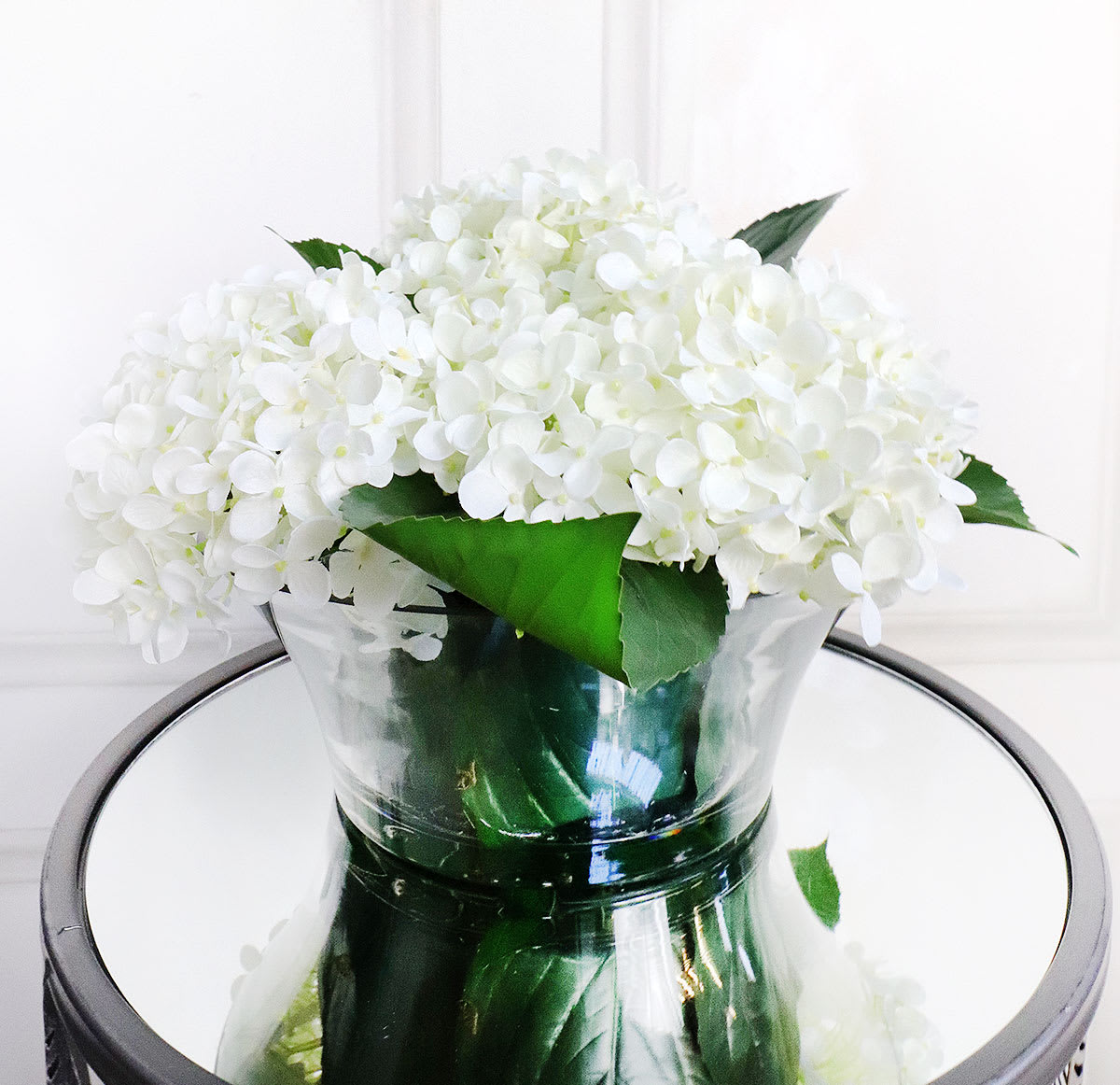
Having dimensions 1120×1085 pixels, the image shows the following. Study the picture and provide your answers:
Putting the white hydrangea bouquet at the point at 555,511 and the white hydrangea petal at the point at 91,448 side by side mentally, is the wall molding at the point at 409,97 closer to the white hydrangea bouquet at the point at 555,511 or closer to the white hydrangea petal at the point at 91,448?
the white hydrangea bouquet at the point at 555,511

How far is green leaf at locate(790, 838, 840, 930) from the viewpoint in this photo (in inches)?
19.9

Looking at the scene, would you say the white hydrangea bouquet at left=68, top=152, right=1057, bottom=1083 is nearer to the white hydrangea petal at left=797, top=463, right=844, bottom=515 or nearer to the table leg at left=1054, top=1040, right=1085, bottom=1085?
the white hydrangea petal at left=797, top=463, right=844, bottom=515

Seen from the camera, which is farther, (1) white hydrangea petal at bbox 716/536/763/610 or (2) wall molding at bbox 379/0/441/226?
(2) wall molding at bbox 379/0/441/226

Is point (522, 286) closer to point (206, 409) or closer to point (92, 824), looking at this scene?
point (206, 409)

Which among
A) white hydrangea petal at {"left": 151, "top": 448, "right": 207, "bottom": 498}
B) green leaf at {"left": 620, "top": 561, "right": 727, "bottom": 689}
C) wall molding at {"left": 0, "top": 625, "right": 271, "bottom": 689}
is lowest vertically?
wall molding at {"left": 0, "top": 625, "right": 271, "bottom": 689}

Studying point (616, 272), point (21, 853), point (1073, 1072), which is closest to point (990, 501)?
point (616, 272)

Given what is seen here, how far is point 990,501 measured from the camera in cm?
41

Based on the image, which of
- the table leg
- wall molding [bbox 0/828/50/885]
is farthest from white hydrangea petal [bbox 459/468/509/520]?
wall molding [bbox 0/828/50/885]

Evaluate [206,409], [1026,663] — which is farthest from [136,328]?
[1026,663]

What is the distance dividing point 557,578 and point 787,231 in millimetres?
252

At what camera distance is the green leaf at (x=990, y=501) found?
0.40 metres

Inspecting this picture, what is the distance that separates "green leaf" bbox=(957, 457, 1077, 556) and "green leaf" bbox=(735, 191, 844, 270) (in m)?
0.12

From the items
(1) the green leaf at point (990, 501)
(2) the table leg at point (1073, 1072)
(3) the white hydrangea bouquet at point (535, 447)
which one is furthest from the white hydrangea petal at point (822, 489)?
(2) the table leg at point (1073, 1072)

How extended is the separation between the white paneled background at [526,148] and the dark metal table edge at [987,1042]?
0.31m
